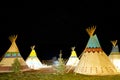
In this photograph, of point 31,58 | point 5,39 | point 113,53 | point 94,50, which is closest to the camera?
point 94,50

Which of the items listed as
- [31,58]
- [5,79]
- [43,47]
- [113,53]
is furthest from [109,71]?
[43,47]

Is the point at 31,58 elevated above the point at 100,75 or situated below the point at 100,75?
above

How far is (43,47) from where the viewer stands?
6569 centimetres

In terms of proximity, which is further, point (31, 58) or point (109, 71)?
point (31, 58)

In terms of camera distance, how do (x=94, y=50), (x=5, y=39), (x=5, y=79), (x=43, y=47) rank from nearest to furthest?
(x=5, y=79)
(x=94, y=50)
(x=5, y=39)
(x=43, y=47)

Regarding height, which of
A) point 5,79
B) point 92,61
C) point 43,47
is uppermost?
point 43,47

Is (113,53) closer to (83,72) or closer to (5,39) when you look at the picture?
(83,72)

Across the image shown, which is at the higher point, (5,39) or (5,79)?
(5,39)

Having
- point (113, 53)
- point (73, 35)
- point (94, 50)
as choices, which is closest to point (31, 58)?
point (113, 53)

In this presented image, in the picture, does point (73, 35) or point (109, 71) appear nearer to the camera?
point (109, 71)

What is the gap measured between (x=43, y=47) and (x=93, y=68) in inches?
1699

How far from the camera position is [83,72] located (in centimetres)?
2345

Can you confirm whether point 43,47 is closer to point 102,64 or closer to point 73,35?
point 73,35

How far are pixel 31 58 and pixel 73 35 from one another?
21662 mm
